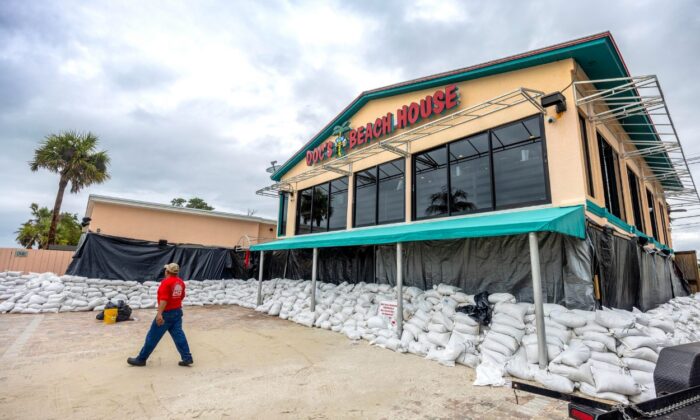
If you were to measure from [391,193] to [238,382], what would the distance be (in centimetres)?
613

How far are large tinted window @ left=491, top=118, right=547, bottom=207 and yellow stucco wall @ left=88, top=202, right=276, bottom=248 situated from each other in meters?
12.1

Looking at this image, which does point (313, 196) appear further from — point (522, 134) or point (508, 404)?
point (508, 404)

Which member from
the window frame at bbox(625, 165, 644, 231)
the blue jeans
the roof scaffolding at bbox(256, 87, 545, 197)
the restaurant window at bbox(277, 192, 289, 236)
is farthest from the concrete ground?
the window frame at bbox(625, 165, 644, 231)

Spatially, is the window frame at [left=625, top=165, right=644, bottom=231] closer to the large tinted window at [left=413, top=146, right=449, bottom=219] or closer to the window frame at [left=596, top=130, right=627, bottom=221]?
the window frame at [left=596, top=130, right=627, bottom=221]

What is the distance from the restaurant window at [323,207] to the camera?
34.4 ft

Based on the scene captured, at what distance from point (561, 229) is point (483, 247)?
208 cm

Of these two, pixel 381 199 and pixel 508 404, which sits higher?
pixel 381 199

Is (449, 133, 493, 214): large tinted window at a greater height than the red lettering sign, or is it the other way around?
the red lettering sign

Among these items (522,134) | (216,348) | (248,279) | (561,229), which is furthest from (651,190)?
(248,279)

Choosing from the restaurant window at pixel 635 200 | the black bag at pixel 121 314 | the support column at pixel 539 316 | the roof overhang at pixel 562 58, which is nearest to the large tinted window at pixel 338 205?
the roof overhang at pixel 562 58

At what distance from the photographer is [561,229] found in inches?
171

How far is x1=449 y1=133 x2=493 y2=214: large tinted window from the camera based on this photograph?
6.75 metres

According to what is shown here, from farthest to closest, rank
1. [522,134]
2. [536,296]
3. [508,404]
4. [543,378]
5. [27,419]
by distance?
[522,134]
[536,296]
[543,378]
[508,404]
[27,419]

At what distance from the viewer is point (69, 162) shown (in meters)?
16.6
